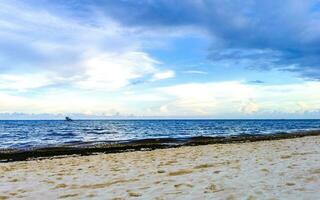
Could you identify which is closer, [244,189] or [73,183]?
[244,189]

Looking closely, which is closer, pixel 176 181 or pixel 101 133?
pixel 176 181

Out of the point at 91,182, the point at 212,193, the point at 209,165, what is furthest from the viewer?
the point at 209,165

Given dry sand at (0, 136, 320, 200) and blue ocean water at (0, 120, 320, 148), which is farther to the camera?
blue ocean water at (0, 120, 320, 148)

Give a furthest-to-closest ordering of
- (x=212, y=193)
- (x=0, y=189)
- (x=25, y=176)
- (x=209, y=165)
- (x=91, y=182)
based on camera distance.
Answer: (x=209, y=165) → (x=25, y=176) → (x=91, y=182) → (x=0, y=189) → (x=212, y=193)

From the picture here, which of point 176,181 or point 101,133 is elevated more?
point 176,181

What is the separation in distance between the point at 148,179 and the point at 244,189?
2.92 m

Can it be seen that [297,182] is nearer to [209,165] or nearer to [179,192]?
[179,192]

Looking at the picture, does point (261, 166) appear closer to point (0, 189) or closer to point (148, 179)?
point (148, 179)

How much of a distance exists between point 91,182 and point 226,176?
148 inches

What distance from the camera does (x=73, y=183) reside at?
9672 millimetres

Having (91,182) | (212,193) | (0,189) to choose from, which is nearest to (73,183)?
(91,182)

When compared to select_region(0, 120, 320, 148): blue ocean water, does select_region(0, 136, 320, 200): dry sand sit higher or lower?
higher

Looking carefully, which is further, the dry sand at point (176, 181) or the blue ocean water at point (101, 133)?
the blue ocean water at point (101, 133)

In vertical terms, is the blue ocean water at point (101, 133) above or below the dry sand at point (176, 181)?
below
